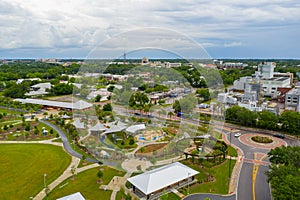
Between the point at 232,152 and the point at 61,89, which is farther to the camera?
the point at 61,89

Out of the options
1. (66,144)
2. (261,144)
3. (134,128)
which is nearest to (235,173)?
(261,144)

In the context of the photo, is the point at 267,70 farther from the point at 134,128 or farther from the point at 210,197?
the point at 210,197

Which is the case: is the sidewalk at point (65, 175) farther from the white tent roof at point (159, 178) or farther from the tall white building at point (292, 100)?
the tall white building at point (292, 100)

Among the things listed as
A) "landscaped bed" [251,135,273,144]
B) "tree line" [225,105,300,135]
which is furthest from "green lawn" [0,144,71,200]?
"tree line" [225,105,300,135]

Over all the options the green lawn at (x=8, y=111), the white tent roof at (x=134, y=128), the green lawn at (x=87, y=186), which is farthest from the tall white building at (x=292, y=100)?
the green lawn at (x=8, y=111)

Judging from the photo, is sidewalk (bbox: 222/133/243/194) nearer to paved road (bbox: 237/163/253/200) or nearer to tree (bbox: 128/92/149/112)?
paved road (bbox: 237/163/253/200)

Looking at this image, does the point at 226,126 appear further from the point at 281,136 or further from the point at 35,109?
the point at 35,109

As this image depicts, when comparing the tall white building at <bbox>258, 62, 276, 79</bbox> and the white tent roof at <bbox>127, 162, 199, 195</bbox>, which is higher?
the tall white building at <bbox>258, 62, 276, 79</bbox>
